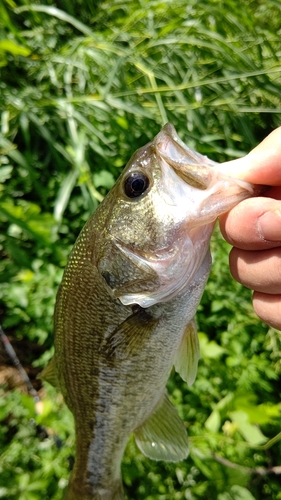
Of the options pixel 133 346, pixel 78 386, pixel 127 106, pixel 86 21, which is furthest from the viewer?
pixel 86 21

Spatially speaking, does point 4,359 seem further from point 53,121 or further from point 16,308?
point 53,121

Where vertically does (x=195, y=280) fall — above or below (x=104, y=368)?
above

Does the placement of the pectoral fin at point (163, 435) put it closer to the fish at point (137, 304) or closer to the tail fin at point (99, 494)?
the fish at point (137, 304)

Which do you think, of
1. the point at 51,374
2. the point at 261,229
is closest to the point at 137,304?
the point at 261,229

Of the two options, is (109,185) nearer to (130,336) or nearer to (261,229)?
(130,336)

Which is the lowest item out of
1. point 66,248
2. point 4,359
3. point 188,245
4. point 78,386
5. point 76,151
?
point 4,359

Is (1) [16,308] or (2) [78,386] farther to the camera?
(1) [16,308]

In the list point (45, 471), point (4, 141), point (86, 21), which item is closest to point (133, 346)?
point (45, 471)
